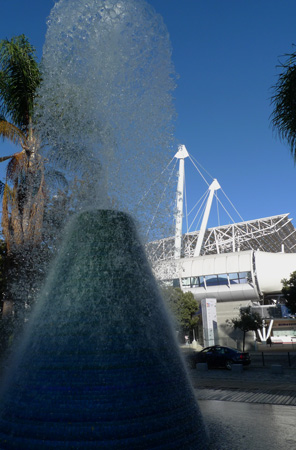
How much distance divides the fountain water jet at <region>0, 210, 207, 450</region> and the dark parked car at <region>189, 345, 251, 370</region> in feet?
50.8

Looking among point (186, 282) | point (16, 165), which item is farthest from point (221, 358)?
point (186, 282)

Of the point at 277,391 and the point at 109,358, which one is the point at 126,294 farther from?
the point at 277,391

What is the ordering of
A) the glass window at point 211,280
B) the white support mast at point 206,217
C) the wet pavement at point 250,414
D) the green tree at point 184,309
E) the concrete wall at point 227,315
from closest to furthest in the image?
1. the wet pavement at point 250,414
2. the green tree at point 184,309
3. the concrete wall at point 227,315
4. the glass window at point 211,280
5. the white support mast at point 206,217

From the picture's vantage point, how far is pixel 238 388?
39.3 feet

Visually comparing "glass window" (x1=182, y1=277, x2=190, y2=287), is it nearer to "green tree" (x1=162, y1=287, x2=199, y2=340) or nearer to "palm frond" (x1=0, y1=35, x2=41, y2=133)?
"green tree" (x1=162, y1=287, x2=199, y2=340)

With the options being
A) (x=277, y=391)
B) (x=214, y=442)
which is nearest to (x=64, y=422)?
(x=214, y=442)

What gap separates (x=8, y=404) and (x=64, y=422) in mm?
942

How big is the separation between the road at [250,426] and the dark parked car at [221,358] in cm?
1085

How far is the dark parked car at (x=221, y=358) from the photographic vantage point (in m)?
19.5

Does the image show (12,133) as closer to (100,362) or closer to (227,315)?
(100,362)

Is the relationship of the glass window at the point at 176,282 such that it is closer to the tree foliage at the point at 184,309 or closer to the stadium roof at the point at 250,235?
the tree foliage at the point at 184,309

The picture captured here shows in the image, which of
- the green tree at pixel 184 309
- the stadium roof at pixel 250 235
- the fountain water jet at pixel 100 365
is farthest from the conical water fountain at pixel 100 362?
the stadium roof at pixel 250 235

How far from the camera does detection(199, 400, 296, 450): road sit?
17.4 feet

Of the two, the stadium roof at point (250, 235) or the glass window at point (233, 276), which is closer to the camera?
the glass window at point (233, 276)
